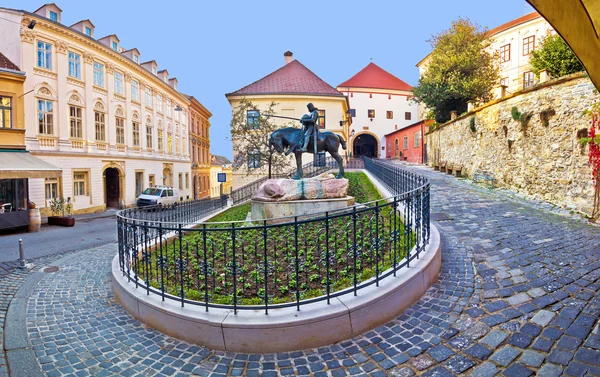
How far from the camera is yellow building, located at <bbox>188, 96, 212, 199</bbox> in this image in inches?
1591

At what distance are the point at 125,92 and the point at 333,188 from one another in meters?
23.1

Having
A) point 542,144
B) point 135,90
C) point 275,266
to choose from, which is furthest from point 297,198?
point 135,90

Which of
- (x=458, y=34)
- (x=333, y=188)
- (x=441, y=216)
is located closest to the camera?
(x=441, y=216)

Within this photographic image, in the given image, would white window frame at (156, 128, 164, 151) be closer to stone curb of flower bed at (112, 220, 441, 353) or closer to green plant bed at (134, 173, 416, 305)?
green plant bed at (134, 173, 416, 305)

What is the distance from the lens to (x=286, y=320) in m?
3.59

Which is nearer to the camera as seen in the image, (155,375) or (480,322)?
(155,375)

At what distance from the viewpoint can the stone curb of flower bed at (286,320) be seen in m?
3.58

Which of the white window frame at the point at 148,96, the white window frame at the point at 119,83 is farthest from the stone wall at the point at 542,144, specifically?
the white window frame at the point at 148,96

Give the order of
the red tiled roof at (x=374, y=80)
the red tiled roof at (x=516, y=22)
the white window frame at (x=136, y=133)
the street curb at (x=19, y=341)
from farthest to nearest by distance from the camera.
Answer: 1. the red tiled roof at (x=374, y=80)
2. the red tiled roof at (x=516, y=22)
3. the white window frame at (x=136, y=133)
4. the street curb at (x=19, y=341)

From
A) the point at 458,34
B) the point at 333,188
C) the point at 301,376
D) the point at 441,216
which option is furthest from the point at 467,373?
the point at 458,34

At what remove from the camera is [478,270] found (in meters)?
5.21

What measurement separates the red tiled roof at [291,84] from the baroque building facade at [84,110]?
9.04 m

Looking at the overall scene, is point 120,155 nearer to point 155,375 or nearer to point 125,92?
point 125,92

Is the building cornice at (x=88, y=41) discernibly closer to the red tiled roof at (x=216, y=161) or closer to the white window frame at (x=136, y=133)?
the white window frame at (x=136, y=133)
